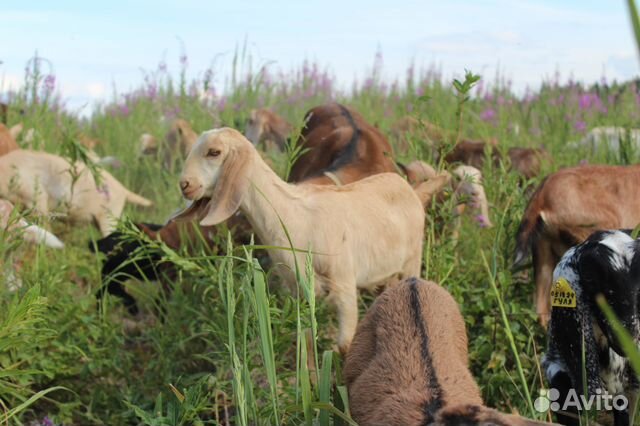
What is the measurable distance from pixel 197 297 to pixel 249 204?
1.16 meters

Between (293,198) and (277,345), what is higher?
(293,198)

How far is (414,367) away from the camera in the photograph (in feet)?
8.71

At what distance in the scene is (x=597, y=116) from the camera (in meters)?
11.0

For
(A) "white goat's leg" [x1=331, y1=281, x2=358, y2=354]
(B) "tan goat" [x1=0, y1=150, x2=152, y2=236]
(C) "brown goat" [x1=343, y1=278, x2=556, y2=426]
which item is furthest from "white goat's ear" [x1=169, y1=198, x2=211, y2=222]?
(B) "tan goat" [x1=0, y1=150, x2=152, y2=236]

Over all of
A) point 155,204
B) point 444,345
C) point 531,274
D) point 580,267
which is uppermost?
point 580,267

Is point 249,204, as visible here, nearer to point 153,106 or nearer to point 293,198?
point 293,198

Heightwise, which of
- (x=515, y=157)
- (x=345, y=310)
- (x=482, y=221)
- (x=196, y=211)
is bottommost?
(x=345, y=310)

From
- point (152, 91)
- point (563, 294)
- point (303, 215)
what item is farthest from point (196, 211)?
point (152, 91)

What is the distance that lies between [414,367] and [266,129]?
687 cm

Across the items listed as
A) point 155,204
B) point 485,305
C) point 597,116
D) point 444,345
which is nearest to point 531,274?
point 485,305

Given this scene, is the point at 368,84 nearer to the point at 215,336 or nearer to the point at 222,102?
the point at 222,102

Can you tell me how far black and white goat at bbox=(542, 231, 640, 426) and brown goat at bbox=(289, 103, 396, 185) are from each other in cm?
266

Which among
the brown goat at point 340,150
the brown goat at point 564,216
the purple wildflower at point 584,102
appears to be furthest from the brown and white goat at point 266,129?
the brown goat at point 564,216

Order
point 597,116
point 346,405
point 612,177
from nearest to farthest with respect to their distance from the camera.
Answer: point 346,405 < point 612,177 < point 597,116
